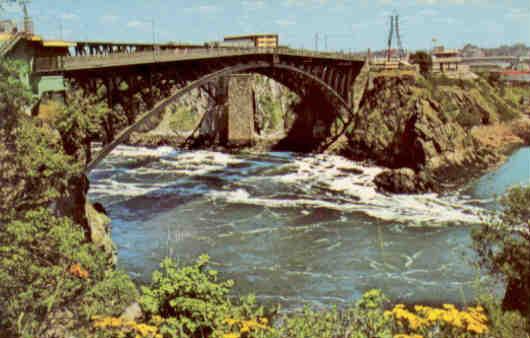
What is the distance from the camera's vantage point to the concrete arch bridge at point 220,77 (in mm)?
24305

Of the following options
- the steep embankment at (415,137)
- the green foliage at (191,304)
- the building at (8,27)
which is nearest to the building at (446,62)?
the steep embankment at (415,137)

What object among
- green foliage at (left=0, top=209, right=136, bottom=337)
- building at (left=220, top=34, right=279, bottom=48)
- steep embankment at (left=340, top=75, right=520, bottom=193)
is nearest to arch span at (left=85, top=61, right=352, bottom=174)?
steep embankment at (left=340, top=75, right=520, bottom=193)

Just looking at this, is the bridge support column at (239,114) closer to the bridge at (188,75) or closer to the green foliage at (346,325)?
the bridge at (188,75)

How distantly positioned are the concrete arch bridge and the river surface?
6091 mm

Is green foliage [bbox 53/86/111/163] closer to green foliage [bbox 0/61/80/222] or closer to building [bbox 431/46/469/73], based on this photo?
green foliage [bbox 0/61/80/222]

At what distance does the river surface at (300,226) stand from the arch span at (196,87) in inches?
209

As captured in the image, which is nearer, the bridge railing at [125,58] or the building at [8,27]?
the building at [8,27]

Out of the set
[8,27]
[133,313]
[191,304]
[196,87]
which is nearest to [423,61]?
[196,87]

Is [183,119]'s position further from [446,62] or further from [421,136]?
[446,62]

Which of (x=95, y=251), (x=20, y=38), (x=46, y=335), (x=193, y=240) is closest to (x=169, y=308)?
(x=46, y=335)

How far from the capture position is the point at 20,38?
65.0 feet

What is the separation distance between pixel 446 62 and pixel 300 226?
55958 millimetres

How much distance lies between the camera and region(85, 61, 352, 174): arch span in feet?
82.4

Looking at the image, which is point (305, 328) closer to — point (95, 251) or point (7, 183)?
point (95, 251)
